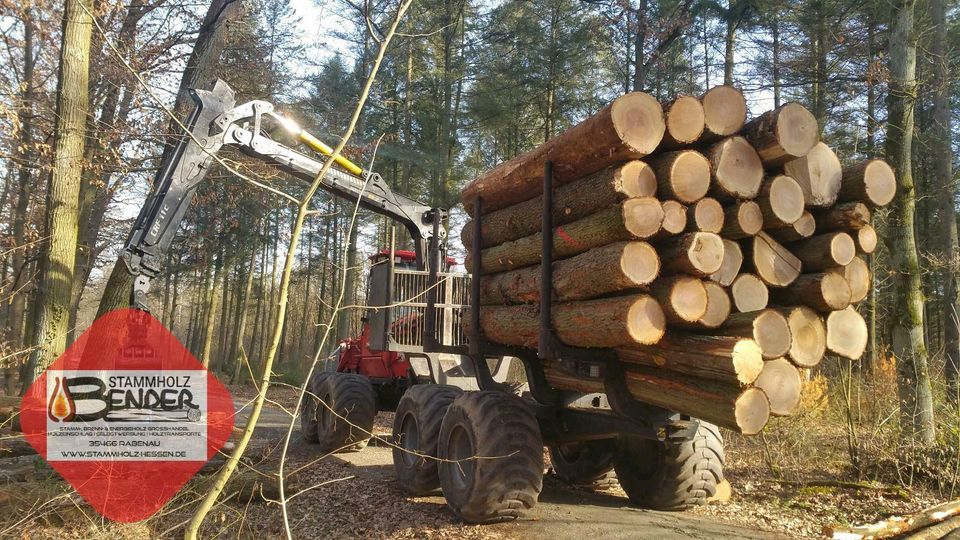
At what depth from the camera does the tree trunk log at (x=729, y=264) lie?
390 cm

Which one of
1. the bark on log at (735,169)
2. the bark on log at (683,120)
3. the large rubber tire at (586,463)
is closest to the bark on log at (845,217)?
the bark on log at (735,169)

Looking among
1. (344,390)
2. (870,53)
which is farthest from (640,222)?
(870,53)

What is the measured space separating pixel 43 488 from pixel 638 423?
4.81 meters

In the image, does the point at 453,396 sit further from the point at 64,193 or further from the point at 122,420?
the point at 64,193

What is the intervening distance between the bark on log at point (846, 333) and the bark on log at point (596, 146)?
5.33 feet

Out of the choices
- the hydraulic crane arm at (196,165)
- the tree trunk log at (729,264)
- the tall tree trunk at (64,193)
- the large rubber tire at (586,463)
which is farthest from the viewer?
the tall tree trunk at (64,193)

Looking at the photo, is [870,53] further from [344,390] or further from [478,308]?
[344,390]

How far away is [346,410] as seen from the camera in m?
8.22

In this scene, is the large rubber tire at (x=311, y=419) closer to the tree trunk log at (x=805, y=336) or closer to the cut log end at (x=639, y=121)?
the cut log end at (x=639, y=121)

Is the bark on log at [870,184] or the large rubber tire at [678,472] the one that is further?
the large rubber tire at [678,472]

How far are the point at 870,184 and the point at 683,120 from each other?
1325 mm

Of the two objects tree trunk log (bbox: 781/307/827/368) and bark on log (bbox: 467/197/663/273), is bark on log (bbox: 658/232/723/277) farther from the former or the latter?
tree trunk log (bbox: 781/307/827/368)

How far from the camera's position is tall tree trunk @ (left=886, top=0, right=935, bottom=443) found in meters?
7.18

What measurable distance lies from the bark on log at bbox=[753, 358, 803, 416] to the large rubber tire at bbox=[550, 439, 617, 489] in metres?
2.64
